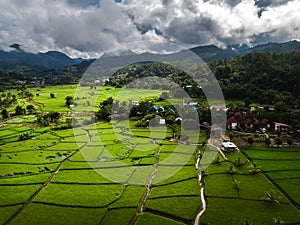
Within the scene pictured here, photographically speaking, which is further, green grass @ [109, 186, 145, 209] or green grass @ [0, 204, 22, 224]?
green grass @ [109, 186, 145, 209]

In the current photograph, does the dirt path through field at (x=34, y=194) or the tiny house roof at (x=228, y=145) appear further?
the tiny house roof at (x=228, y=145)

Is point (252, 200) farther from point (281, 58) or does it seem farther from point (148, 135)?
point (281, 58)

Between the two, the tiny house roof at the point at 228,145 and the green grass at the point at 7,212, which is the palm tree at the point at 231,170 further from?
the green grass at the point at 7,212

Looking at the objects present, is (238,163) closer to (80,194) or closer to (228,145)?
(228,145)

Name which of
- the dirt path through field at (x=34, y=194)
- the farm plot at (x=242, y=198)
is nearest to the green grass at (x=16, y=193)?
the dirt path through field at (x=34, y=194)

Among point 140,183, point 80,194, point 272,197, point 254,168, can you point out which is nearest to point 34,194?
point 80,194

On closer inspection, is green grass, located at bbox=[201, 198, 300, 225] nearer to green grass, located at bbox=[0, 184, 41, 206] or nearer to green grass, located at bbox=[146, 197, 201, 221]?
green grass, located at bbox=[146, 197, 201, 221]

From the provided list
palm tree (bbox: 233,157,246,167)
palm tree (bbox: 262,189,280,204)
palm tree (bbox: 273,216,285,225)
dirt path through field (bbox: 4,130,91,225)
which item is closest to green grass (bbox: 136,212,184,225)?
palm tree (bbox: 273,216,285,225)
